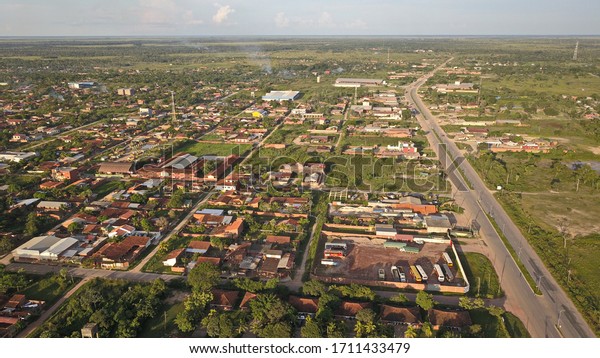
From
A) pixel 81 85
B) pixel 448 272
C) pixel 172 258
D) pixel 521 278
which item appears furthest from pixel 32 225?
pixel 81 85

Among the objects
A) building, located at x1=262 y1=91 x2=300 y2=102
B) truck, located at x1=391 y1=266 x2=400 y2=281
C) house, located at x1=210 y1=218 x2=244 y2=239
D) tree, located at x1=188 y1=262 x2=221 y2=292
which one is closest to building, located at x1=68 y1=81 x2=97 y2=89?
building, located at x1=262 y1=91 x2=300 y2=102

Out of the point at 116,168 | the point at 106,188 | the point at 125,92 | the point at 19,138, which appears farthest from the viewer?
the point at 125,92

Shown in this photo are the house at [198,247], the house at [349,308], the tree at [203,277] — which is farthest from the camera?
the house at [198,247]

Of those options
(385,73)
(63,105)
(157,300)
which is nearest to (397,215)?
(157,300)

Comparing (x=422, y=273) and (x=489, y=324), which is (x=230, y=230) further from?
(x=489, y=324)

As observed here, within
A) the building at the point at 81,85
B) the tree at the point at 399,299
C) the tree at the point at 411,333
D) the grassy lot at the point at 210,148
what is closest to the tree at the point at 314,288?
the tree at the point at 399,299

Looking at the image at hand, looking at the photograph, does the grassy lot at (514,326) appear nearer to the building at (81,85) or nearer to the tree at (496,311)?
the tree at (496,311)
